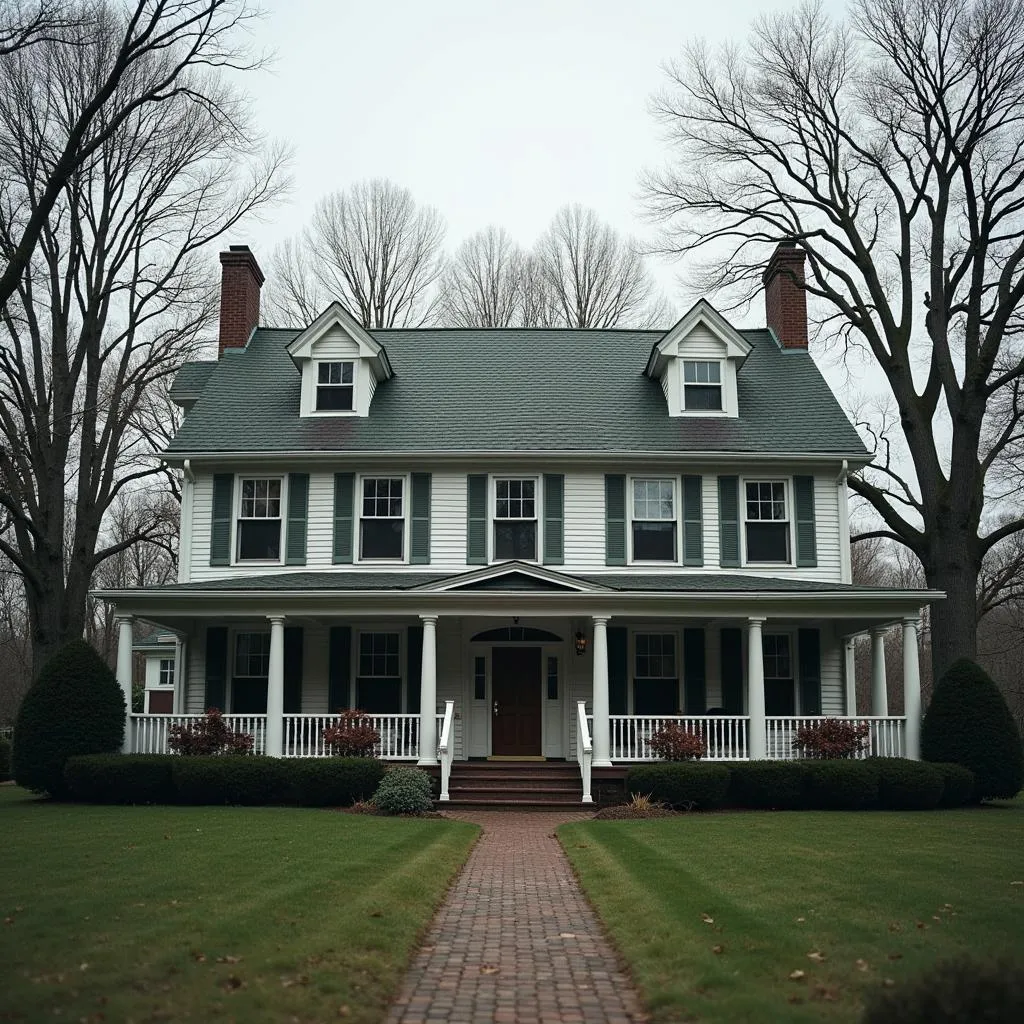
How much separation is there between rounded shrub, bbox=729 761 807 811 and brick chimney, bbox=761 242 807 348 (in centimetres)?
1092

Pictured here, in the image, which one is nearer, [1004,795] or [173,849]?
[173,849]

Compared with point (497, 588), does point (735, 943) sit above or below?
below

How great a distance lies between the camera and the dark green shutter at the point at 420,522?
71.8ft

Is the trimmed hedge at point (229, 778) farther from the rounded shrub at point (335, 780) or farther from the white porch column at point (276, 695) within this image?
the white porch column at point (276, 695)

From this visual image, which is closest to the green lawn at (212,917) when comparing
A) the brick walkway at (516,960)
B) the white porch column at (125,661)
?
the brick walkway at (516,960)

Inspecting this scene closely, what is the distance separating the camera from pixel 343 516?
22125mm

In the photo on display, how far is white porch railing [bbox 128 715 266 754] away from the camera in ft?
66.6

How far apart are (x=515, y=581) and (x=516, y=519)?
2.22 metres

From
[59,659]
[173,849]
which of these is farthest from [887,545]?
[173,849]

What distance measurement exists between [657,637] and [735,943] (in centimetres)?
1416

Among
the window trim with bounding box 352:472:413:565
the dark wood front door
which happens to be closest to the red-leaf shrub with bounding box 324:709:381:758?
the dark wood front door

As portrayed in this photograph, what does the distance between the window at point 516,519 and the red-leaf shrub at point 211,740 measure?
5.83 meters

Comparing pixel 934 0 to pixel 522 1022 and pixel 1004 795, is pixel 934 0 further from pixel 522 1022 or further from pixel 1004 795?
pixel 522 1022

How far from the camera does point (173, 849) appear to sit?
41.5ft
